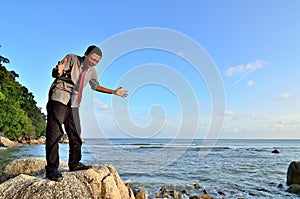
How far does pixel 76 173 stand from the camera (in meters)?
4.68

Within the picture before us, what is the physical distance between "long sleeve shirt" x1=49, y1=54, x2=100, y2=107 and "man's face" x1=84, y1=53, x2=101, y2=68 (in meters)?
0.10

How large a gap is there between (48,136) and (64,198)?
98cm

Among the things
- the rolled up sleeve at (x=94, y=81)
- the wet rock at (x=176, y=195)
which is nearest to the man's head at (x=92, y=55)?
the rolled up sleeve at (x=94, y=81)

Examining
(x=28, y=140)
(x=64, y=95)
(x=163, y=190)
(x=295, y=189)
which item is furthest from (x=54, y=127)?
(x=28, y=140)

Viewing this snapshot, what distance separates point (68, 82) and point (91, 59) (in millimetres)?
519

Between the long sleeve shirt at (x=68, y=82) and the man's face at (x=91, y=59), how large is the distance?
3.8 inches

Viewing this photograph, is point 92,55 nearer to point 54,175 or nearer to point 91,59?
point 91,59

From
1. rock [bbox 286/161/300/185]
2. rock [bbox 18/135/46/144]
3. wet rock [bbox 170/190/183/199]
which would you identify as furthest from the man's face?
rock [bbox 18/135/46/144]

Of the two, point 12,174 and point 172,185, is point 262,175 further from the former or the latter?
point 12,174

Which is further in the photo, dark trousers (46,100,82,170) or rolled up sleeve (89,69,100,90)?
rolled up sleeve (89,69,100,90)

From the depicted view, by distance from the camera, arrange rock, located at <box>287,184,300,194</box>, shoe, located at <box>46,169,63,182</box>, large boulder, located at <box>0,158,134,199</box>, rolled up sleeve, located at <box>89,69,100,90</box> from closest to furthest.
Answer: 1. large boulder, located at <box>0,158,134,199</box>
2. shoe, located at <box>46,169,63,182</box>
3. rolled up sleeve, located at <box>89,69,100,90</box>
4. rock, located at <box>287,184,300,194</box>

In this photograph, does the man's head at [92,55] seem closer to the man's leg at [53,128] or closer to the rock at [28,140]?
the man's leg at [53,128]

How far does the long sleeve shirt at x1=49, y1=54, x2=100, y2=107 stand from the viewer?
4.22m

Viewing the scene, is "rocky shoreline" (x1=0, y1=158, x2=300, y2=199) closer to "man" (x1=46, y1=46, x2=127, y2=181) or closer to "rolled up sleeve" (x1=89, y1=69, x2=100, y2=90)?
"man" (x1=46, y1=46, x2=127, y2=181)
